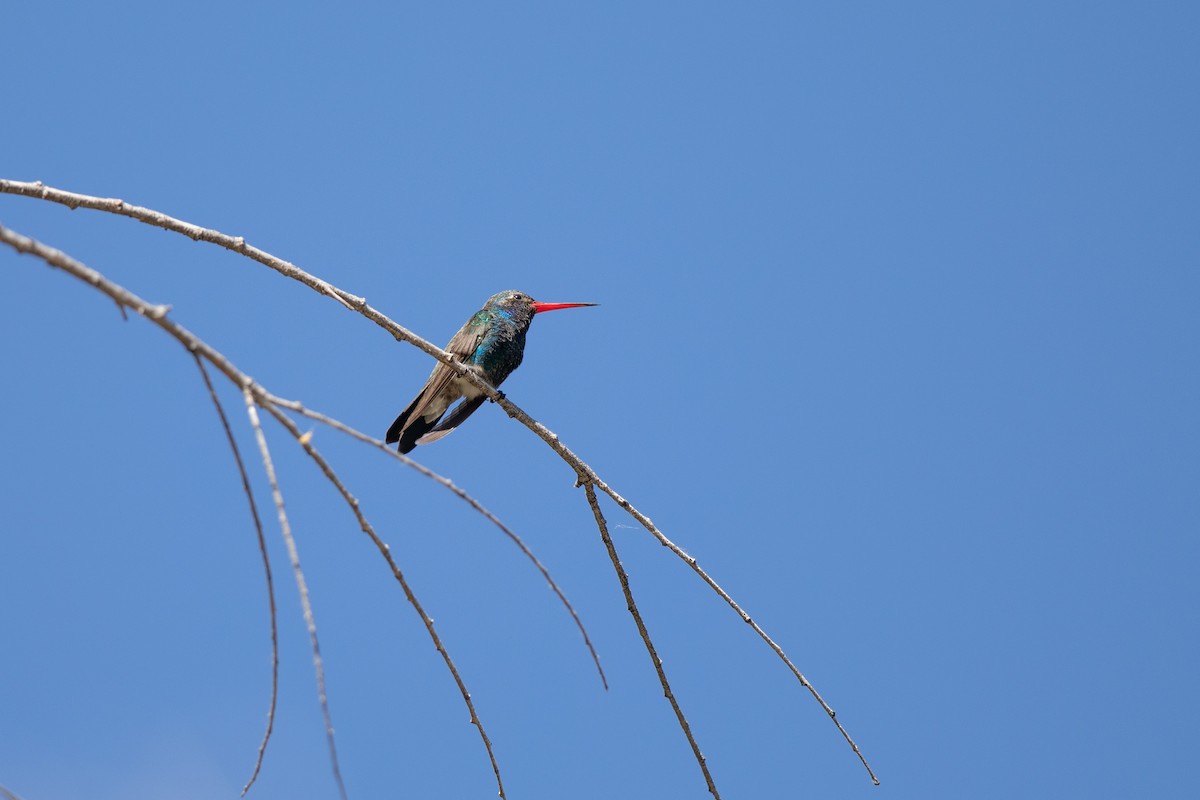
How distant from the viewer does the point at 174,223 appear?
292cm

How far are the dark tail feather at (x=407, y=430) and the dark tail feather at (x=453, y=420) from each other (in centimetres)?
6

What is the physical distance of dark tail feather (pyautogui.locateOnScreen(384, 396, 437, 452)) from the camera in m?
6.38

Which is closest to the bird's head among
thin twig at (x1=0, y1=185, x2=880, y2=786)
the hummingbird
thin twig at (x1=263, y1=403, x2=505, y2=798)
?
the hummingbird

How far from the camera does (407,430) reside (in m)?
6.46

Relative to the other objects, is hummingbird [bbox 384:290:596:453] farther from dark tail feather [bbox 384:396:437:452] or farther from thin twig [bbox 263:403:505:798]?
thin twig [bbox 263:403:505:798]

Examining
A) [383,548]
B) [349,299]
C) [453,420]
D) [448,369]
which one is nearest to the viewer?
[383,548]

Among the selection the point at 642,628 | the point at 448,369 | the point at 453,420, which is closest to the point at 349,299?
the point at 642,628

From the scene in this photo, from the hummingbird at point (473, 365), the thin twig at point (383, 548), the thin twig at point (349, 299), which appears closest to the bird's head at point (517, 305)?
the hummingbird at point (473, 365)

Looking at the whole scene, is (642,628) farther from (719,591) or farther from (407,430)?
(407,430)

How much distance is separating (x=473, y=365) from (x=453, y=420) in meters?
0.42

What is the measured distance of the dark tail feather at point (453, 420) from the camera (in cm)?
643

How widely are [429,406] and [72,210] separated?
12.1 feet

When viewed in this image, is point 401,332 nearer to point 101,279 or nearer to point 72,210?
point 72,210

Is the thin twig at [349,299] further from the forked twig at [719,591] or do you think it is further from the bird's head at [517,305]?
the bird's head at [517,305]
